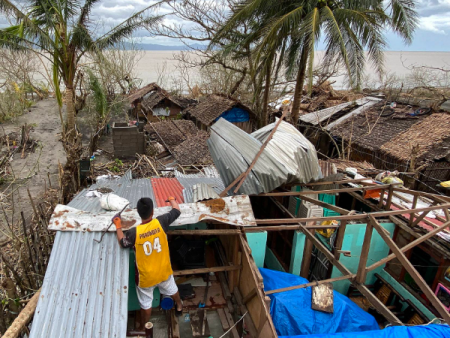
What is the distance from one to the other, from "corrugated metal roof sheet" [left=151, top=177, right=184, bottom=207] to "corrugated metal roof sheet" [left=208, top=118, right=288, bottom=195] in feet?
3.02

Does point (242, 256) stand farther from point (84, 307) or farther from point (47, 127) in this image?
point (47, 127)

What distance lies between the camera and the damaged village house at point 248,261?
3396 millimetres

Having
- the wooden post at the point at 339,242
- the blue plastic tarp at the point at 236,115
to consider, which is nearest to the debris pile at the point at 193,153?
the wooden post at the point at 339,242

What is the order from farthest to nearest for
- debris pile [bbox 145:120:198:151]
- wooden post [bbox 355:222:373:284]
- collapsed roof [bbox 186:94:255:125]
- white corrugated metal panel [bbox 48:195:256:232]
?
collapsed roof [bbox 186:94:255:125] → debris pile [bbox 145:120:198:151] → wooden post [bbox 355:222:373:284] → white corrugated metal panel [bbox 48:195:256:232]

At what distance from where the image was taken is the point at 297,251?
258 inches

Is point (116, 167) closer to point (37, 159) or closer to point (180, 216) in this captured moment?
point (37, 159)

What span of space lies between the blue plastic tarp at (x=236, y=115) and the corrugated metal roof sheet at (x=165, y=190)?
14.2m

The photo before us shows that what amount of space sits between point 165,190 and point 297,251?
3.20m

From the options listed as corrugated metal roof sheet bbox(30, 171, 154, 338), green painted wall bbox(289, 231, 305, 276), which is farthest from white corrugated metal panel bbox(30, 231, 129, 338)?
green painted wall bbox(289, 231, 305, 276)

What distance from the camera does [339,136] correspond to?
16.6 meters

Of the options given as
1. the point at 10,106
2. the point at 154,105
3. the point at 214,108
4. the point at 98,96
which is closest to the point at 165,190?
the point at 98,96

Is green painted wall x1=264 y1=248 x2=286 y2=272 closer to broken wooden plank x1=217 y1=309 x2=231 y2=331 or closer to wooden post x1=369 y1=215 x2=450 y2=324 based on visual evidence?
broken wooden plank x1=217 y1=309 x2=231 y2=331

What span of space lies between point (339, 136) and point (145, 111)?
1608 centimetres

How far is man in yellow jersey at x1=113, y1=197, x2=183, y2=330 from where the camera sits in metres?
3.68
